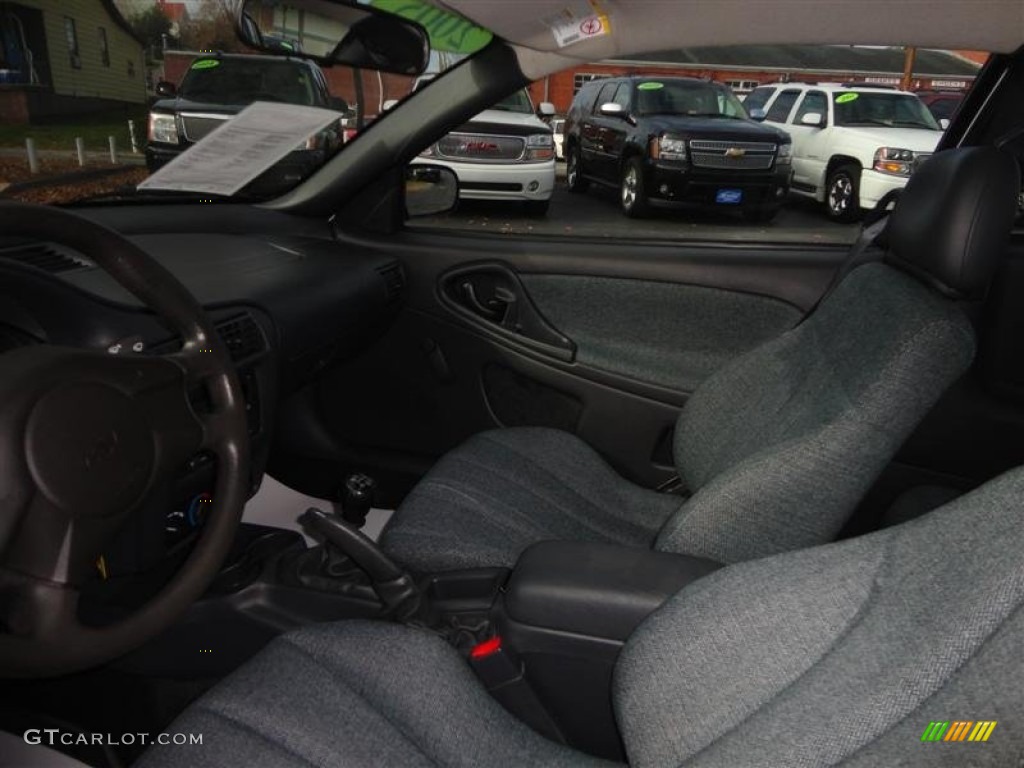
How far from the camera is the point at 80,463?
0.92 metres

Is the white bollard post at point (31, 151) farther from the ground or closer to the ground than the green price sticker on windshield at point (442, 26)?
closer to the ground

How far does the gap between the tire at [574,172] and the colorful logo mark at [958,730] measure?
22.0 ft

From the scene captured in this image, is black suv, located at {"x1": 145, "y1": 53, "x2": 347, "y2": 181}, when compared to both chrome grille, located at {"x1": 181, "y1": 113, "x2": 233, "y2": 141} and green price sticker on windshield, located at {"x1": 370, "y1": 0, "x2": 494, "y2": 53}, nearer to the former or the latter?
chrome grille, located at {"x1": 181, "y1": 113, "x2": 233, "y2": 141}

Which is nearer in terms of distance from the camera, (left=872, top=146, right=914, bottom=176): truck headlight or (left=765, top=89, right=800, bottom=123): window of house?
(left=872, top=146, right=914, bottom=176): truck headlight

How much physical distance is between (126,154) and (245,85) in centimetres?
43

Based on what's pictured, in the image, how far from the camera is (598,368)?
236 cm

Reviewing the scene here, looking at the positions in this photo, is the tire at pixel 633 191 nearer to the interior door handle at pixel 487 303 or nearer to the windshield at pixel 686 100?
the windshield at pixel 686 100

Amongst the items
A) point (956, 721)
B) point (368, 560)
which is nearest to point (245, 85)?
point (368, 560)

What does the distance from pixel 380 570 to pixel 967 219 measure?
1162 millimetres

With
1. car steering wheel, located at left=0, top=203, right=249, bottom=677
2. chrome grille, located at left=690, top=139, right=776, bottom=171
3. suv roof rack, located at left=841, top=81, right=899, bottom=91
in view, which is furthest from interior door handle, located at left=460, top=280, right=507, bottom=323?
suv roof rack, located at left=841, top=81, right=899, bottom=91

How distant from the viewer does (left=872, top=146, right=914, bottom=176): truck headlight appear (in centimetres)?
464

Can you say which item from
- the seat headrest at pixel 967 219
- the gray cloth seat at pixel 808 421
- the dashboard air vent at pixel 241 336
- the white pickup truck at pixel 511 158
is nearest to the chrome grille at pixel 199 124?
the dashboard air vent at pixel 241 336

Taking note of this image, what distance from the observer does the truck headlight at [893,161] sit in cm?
464

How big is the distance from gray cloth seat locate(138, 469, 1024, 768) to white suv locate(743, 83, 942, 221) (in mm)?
4059
